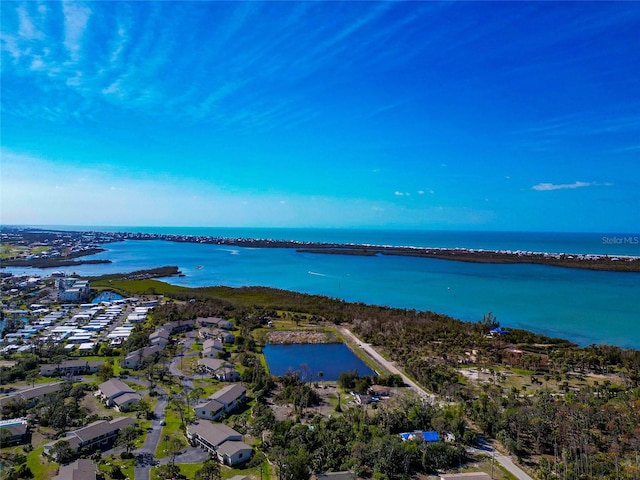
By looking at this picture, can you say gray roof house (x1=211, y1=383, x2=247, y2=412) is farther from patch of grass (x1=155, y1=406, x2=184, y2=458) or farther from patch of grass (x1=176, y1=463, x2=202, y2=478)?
patch of grass (x1=176, y1=463, x2=202, y2=478)

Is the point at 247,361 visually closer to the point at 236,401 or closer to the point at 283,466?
the point at 236,401

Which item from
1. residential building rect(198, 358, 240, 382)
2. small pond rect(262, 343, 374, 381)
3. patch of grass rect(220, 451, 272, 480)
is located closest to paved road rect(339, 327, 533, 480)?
small pond rect(262, 343, 374, 381)

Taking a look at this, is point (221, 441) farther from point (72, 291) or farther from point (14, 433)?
point (72, 291)

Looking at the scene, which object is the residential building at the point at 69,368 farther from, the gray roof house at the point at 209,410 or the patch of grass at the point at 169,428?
the gray roof house at the point at 209,410

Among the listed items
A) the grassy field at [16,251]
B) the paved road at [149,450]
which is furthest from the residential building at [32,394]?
the grassy field at [16,251]

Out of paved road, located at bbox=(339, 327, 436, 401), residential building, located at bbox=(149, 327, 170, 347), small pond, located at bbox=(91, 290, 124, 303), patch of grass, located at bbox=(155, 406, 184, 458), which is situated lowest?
small pond, located at bbox=(91, 290, 124, 303)

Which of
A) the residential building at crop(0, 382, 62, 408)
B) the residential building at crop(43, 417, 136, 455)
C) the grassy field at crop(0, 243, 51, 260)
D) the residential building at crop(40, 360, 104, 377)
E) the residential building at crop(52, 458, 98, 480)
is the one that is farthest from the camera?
the grassy field at crop(0, 243, 51, 260)

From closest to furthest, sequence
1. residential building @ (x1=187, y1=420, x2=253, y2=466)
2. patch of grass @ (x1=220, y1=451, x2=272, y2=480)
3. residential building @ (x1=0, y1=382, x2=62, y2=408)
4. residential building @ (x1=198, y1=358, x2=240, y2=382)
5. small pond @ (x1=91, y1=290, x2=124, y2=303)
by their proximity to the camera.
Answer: patch of grass @ (x1=220, y1=451, x2=272, y2=480) < residential building @ (x1=187, y1=420, x2=253, y2=466) < residential building @ (x1=0, y1=382, x2=62, y2=408) < residential building @ (x1=198, y1=358, x2=240, y2=382) < small pond @ (x1=91, y1=290, x2=124, y2=303)

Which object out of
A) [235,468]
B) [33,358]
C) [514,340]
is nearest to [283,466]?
[235,468]

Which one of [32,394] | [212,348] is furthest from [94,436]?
[212,348]

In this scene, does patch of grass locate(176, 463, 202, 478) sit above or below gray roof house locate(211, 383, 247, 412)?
below
